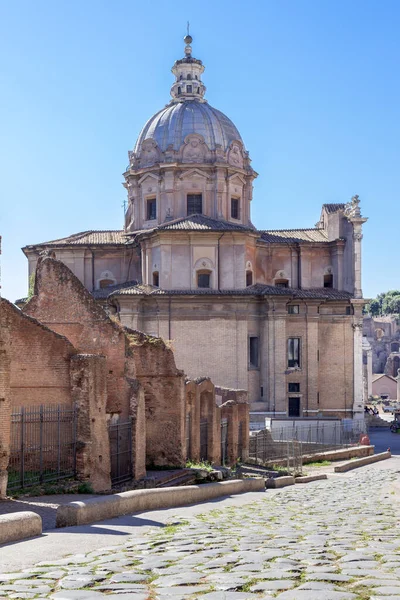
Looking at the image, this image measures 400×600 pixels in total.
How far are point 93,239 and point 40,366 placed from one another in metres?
33.3

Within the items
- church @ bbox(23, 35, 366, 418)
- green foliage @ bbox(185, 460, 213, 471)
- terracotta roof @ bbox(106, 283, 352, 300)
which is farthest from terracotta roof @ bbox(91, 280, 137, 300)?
green foliage @ bbox(185, 460, 213, 471)

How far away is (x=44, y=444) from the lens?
16344 millimetres

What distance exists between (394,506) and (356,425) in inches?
1231

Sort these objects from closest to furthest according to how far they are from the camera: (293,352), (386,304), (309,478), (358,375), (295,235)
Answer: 1. (309,478)
2. (293,352)
3. (358,375)
4. (295,235)
5. (386,304)

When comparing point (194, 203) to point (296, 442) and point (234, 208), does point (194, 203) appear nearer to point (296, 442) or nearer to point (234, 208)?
point (234, 208)

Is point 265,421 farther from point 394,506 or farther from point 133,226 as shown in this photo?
point 394,506

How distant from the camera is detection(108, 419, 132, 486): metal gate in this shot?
18.1 m

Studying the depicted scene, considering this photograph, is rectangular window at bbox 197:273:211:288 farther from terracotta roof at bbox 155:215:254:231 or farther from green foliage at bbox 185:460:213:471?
green foliage at bbox 185:460:213:471

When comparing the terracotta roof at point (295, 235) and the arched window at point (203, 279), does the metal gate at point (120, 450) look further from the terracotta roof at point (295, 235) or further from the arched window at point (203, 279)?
the terracotta roof at point (295, 235)

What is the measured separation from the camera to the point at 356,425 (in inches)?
1761

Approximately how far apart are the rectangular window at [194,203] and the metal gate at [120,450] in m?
29.8

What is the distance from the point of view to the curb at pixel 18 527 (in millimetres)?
8555

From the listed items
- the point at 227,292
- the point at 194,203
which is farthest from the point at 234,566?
the point at 194,203

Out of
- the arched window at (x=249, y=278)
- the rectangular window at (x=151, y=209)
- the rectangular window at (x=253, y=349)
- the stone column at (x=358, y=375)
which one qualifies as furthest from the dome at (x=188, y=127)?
the stone column at (x=358, y=375)
